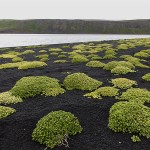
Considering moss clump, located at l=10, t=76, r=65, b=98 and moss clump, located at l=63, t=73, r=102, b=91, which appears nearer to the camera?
moss clump, located at l=10, t=76, r=65, b=98

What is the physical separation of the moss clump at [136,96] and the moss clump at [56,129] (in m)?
4.88

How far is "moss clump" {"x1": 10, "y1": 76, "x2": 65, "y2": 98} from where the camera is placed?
18953 millimetres

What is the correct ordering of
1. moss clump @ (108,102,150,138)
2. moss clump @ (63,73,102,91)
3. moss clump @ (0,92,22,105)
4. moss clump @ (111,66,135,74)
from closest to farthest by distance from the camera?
moss clump @ (108,102,150,138), moss clump @ (0,92,22,105), moss clump @ (63,73,102,91), moss clump @ (111,66,135,74)

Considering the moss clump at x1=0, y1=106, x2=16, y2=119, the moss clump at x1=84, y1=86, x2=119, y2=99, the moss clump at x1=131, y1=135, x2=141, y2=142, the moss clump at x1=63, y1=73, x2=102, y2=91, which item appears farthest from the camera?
the moss clump at x1=63, y1=73, x2=102, y2=91

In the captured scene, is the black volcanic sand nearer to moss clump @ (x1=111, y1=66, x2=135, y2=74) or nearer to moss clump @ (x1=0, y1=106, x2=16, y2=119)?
moss clump @ (x1=0, y1=106, x2=16, y2=119)

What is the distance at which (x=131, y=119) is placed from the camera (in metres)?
14.2

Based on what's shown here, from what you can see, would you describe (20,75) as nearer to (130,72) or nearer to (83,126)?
(130,72)

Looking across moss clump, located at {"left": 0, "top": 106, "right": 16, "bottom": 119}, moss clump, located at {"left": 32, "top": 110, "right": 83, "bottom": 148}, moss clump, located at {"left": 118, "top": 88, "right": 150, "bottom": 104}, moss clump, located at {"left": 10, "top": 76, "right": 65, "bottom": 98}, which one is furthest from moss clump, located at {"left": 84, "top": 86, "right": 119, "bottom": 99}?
moss clump, located at {"left": 0, "top": 106, "right": 16, "bottom": 119}

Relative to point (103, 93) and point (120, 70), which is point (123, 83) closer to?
point (103, 93)

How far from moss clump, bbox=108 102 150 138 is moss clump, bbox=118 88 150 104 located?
2260 mm

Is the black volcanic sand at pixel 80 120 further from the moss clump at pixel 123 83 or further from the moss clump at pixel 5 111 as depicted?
the moss clump at pixel 123 83

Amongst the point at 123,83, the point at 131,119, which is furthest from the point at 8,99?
the point at 123,83

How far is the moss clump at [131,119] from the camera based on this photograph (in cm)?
1383

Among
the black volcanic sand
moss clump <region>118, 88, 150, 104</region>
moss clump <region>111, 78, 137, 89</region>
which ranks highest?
moss clump <region>118, 88, 150, 104</region>
